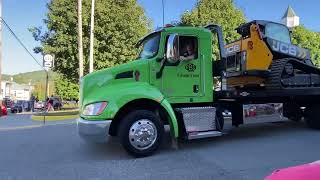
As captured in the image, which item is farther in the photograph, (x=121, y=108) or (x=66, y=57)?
(x=66, y=57)

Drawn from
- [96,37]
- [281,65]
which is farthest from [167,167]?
[96,37]

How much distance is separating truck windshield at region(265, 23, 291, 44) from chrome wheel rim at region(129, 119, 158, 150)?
412 cm

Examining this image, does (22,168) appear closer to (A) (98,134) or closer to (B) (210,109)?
(A) (98,134)

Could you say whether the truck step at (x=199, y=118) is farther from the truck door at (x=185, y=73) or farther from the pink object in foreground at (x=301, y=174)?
the pink object in foreground at (x=301, y=174)

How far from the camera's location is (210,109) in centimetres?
919

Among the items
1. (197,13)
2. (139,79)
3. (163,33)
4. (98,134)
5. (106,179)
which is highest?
(197,13)

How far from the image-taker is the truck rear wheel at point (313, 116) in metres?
11.2

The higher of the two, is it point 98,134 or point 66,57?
point 66,57

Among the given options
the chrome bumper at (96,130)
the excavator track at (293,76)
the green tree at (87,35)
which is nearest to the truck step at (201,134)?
the chrome bumper at (96,130)

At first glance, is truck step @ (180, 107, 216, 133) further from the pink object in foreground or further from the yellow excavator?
the pink object in foreground

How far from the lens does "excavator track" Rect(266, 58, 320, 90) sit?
404 inches

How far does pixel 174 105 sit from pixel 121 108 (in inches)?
53.2

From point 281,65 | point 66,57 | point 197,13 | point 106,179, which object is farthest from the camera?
point 197,13

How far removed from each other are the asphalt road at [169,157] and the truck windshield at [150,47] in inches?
78.7
